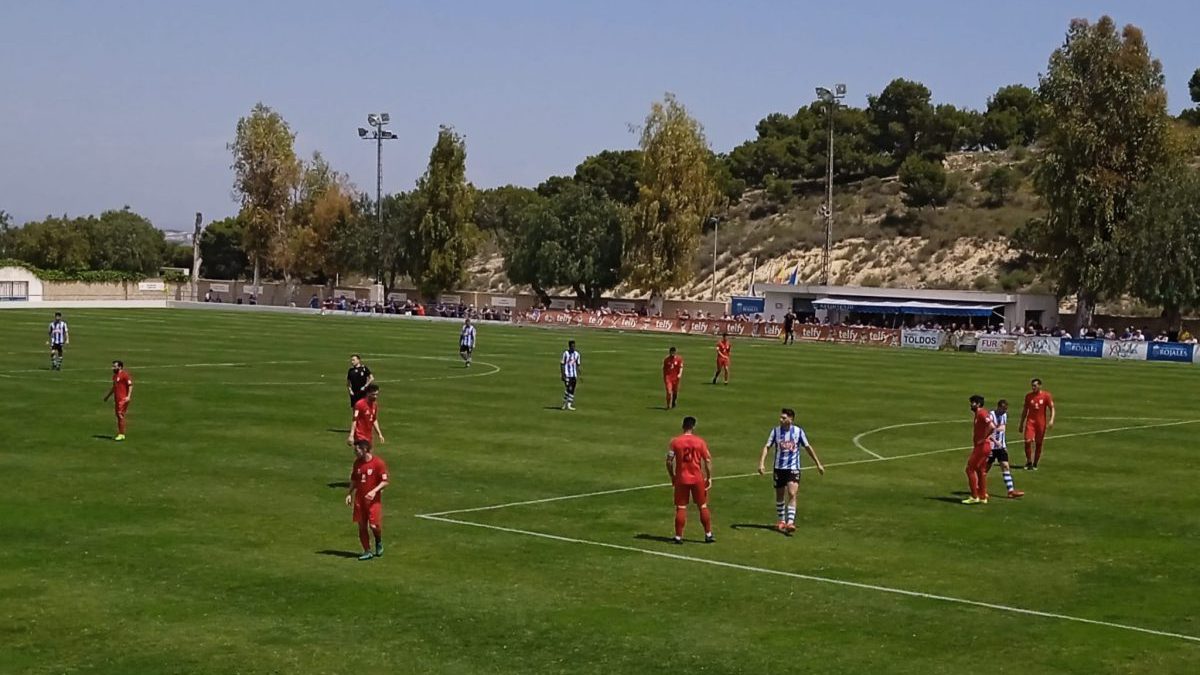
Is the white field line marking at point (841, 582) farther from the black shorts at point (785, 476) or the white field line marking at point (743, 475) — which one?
the black shorts at point (785, 476)

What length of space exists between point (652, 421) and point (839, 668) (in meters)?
24.9

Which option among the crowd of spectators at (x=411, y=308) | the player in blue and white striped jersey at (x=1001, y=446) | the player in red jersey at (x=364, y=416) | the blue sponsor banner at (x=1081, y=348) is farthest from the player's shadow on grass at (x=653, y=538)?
the crowd of spectators at (x=411, y=308)

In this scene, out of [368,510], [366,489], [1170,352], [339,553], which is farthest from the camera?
[1170,352]

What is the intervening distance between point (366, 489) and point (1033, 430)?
57.4ft

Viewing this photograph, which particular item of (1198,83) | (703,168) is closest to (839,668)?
(703,168)

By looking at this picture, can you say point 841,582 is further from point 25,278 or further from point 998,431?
point 25,278

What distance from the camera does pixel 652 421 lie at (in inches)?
1614

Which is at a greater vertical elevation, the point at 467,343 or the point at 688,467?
the point at 467,343

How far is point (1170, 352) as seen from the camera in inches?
3179

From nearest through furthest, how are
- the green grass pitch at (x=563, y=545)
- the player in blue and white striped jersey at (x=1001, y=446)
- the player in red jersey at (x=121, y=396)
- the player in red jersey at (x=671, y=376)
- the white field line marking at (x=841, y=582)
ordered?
the green grass pitch at (x=563, y=545)
the white field line marking at (x=841, y=582)
the player in blue and white striped jersey at (x=1001, y=446)
the player in red jersey at (x=121, y=396)
the player in red jersey at (x=671, y=376)

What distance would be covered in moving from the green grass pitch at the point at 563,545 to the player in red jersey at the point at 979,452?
2.50 ft

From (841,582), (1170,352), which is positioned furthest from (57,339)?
(1170,352)

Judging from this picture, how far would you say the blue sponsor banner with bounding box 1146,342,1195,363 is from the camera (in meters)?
80.0

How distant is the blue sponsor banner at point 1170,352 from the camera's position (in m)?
80.0
